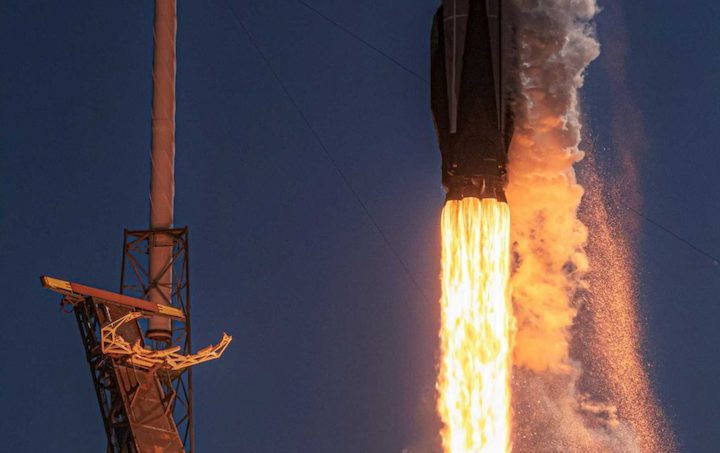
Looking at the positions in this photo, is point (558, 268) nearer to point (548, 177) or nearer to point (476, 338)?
point (548, 177)

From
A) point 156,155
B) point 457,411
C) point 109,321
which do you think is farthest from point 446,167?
point 156,155

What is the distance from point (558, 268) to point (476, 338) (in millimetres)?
14148

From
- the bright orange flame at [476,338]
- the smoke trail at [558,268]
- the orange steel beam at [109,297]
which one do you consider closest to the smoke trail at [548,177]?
the smoke trail at [558,268]

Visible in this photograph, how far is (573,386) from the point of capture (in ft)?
295

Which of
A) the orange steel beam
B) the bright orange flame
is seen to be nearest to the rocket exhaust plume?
the bright orange flame

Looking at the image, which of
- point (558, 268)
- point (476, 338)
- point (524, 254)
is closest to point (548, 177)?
point (524, 254)

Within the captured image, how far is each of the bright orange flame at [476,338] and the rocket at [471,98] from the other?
373 centimetres

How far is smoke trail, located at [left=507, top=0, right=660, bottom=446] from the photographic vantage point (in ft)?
260

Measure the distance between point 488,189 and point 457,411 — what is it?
9188 millimetres

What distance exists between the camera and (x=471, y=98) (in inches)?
2717

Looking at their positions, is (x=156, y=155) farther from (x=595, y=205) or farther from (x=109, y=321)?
(x=595, y=205)

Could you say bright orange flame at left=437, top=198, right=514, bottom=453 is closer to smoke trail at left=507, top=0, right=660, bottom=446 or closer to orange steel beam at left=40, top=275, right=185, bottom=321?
smoke trail at left=507, top=0, right=660, bottom=446

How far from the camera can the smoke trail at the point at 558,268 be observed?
79.1m

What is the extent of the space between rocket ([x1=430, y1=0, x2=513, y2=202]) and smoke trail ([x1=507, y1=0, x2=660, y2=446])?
521 cm
